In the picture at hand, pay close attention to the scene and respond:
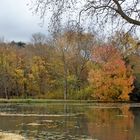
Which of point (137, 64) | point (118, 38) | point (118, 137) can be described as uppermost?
point (137, 64)

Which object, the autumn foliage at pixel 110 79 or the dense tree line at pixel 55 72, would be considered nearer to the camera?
the autumn foliage at pixel 110 79

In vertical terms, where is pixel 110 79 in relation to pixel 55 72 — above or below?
below

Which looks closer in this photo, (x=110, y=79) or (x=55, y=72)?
(x=110, y=79)

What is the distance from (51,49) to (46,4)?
7643cm

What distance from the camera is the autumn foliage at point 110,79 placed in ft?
241

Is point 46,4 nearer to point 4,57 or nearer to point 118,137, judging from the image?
point 118,137

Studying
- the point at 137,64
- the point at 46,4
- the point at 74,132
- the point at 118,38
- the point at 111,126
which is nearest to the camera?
the point at 46,4

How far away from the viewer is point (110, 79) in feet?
248

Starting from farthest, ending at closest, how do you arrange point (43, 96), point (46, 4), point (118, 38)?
point (43, 96) < point (118, 38) < point (46, 4)

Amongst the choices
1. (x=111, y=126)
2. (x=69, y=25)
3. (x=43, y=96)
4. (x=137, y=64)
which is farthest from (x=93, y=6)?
(x=43, y=96)

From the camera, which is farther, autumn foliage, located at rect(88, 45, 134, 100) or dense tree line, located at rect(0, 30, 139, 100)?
dense tree line, located at rect(0, 30, 139, 100)

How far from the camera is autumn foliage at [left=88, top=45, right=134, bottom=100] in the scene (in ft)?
241

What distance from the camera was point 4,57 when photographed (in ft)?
278

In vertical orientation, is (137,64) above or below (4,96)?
above
